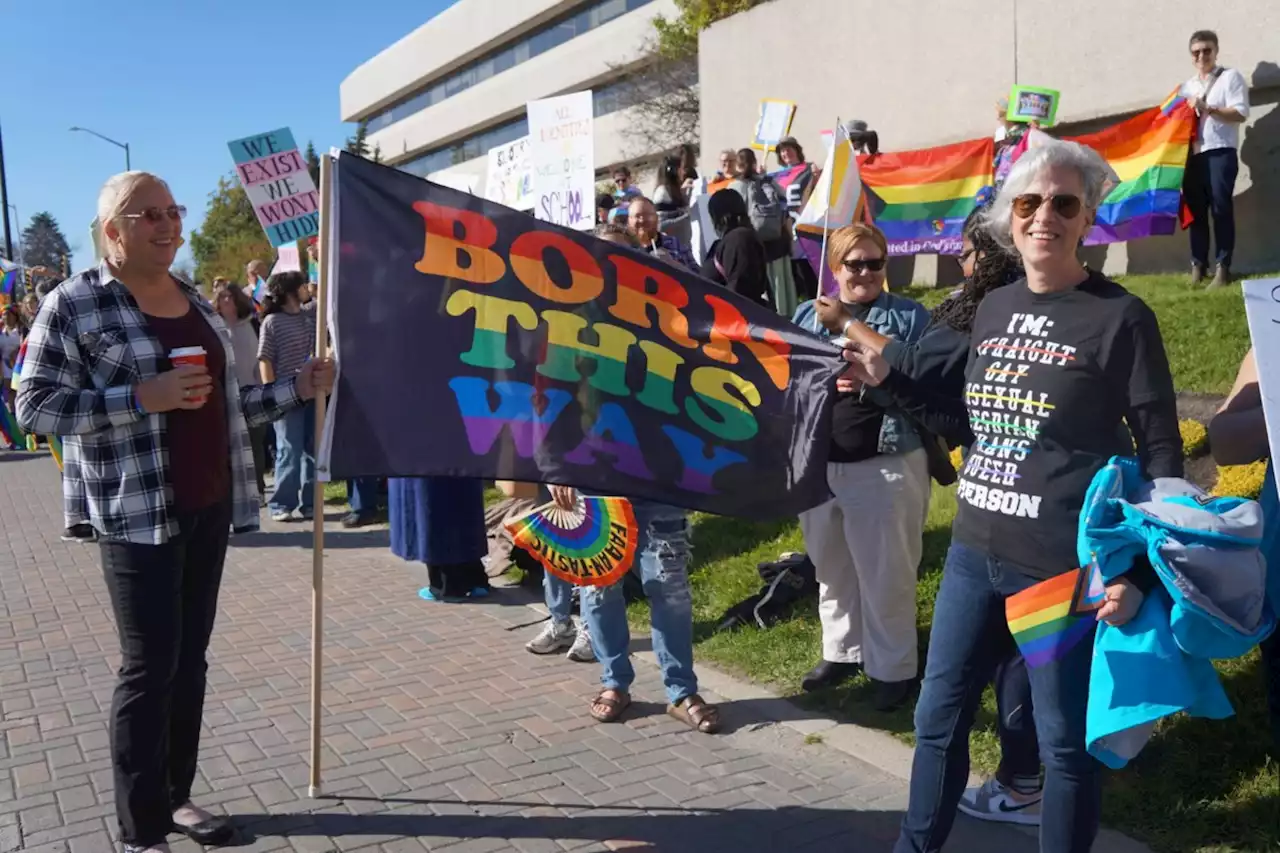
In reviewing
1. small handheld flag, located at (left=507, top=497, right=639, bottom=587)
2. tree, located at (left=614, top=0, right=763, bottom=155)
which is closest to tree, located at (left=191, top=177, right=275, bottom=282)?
tree, located at (left=614, top=0, right=763, bottom=155)

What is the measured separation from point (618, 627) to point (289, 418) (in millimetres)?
5835

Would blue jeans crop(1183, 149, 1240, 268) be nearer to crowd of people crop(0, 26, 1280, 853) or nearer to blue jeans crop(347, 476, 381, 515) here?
crowd of people crop(0, 26, 1280, 853)

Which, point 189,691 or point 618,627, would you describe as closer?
point 189,691

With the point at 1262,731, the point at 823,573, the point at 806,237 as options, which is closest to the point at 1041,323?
the point at 1262,731

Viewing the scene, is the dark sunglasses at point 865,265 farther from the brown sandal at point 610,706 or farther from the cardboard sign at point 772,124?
the cardboard sign at point 772,124

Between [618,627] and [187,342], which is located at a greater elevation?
[187,342]

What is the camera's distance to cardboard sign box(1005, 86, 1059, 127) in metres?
10.9

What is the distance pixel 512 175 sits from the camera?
1027 centimetres

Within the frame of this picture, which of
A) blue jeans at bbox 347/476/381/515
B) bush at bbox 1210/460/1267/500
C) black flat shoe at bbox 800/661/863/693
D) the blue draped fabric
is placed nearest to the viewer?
black flat shoe at bbox 800/661/863/693

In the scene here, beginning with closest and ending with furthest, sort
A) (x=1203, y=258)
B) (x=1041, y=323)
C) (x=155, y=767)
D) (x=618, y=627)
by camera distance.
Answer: (x=1041, y=323) < (x=155, y=767) < (x=618, y=627) < (x=1203, y=258)

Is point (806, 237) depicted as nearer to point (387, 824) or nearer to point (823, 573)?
point (823, 573)

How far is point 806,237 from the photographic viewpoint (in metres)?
11.6

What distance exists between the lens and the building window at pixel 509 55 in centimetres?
4138

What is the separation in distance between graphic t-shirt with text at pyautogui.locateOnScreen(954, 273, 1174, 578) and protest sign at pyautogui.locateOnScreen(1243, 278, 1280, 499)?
0.98 feet
